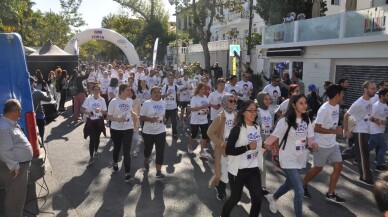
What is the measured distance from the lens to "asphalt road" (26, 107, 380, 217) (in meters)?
5.42

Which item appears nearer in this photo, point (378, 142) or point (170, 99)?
point (378, 142)

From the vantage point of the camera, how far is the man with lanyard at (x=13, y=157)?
4.25m

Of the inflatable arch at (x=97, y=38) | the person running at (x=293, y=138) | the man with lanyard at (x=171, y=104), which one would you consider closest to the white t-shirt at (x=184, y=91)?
the man with lanyard at (x=171, y=104)

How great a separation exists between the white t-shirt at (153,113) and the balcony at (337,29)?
9.79m

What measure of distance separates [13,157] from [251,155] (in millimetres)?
2748

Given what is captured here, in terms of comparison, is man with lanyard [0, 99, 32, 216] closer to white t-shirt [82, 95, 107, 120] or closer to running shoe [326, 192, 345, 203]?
white t-shirt [82, 95, 107, 120]

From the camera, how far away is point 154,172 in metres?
7.31

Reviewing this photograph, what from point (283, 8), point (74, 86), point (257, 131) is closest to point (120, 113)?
point (257, 131)

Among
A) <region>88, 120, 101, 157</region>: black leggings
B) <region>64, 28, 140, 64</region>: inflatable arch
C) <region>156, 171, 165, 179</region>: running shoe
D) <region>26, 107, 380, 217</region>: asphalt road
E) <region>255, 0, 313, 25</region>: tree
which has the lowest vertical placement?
<region>26, 107, 380, 217</region>: asphalt road

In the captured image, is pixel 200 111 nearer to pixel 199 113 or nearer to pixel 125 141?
pixel 199 113

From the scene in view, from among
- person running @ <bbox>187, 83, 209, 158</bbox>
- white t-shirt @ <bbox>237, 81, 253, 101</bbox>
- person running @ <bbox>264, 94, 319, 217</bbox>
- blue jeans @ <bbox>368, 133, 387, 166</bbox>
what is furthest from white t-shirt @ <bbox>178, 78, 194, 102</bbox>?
person running @ <bbox>264, 94, 319, 217</bbox>

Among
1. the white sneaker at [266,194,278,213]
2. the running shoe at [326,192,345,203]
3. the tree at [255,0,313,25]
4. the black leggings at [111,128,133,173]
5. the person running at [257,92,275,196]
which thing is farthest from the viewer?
the tree at [255,0,313,25]

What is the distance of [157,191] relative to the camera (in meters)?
6.24

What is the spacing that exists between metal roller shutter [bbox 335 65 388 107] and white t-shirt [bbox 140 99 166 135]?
1029 centimetres
